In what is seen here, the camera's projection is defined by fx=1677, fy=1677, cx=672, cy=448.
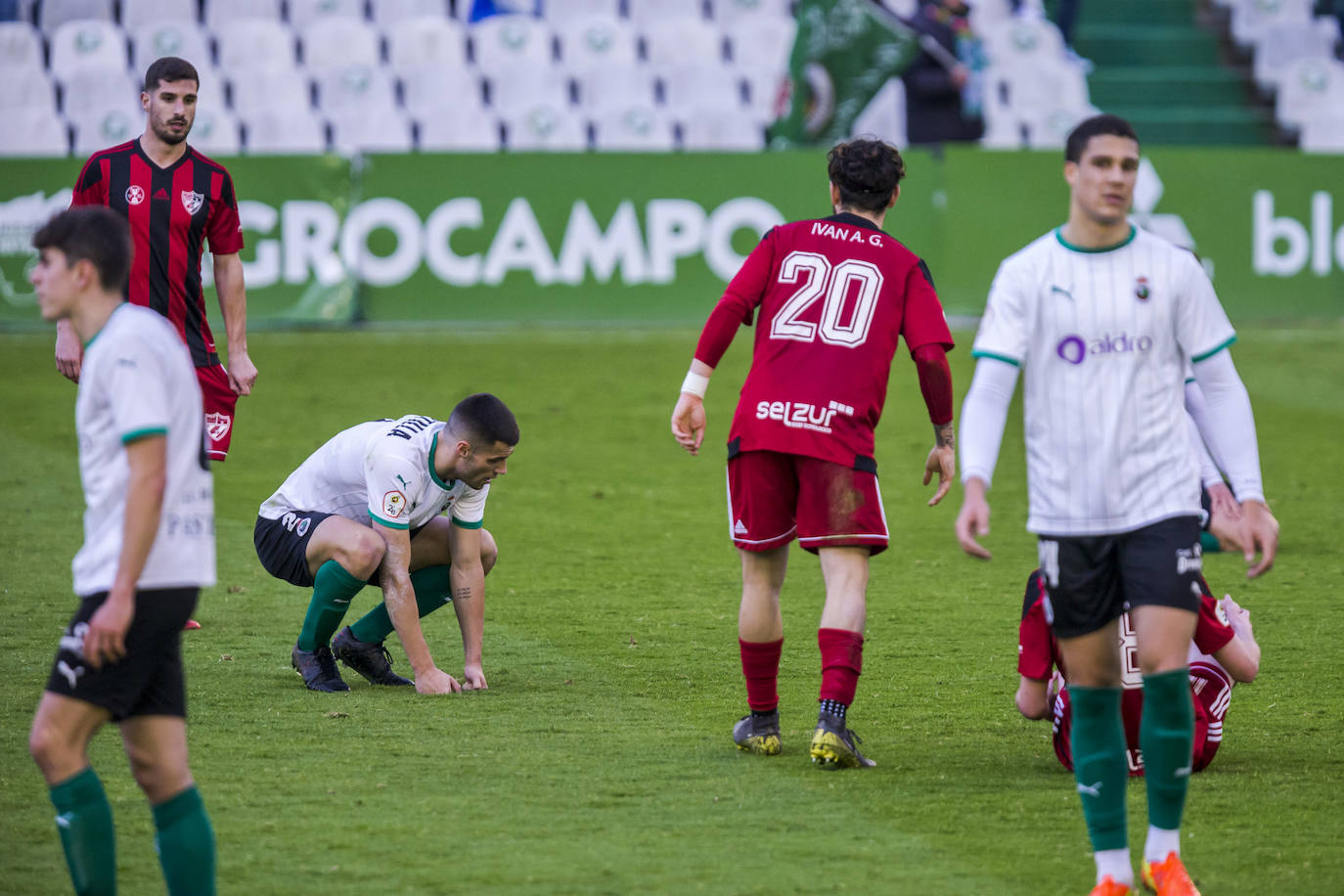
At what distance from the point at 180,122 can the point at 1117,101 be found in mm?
16912

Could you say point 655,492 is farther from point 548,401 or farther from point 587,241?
point 587,241

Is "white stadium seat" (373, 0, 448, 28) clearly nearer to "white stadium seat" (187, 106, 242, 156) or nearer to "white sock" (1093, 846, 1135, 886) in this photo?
"white stadium seat" (187, 106, 242, 156)

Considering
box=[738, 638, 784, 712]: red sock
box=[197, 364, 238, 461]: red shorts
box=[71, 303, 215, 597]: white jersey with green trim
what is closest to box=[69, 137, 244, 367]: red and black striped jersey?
box=[197, 364, 238, 461]: red shorts

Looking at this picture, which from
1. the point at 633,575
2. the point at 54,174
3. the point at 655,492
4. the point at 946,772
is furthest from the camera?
the point at 54,174

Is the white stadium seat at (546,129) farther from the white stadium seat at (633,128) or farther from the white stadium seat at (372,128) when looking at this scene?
the white stadium seat at (372,128)

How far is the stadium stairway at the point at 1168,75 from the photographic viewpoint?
21.0m

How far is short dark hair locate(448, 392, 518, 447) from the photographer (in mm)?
5344

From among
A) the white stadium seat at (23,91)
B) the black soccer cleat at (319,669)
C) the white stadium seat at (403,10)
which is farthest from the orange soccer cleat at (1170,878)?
the white stadium seat at (403,10)

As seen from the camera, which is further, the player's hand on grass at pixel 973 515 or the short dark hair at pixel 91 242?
the player's hand on grass at pixel 973 515

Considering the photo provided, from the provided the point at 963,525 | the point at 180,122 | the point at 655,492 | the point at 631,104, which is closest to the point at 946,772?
the point at 963,525

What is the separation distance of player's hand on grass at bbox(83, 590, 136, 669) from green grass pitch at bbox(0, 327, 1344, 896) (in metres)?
0.79

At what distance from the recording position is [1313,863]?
398 cm

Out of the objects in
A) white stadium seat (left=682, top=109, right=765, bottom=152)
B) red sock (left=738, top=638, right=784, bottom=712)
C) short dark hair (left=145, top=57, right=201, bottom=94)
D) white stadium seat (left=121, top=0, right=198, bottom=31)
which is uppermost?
white stadium seat (left=121, top=0, right=198, bottom=31)

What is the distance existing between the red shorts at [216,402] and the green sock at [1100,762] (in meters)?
4.13
